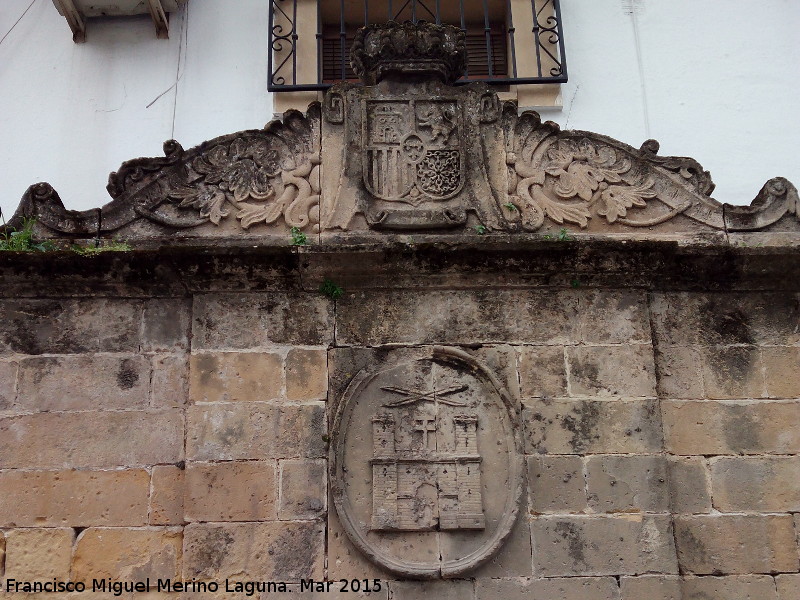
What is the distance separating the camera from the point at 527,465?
15.4 ft

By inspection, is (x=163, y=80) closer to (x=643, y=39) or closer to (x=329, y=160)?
(x=329, y=160)

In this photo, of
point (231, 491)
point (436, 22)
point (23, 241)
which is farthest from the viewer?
point (436, 22)

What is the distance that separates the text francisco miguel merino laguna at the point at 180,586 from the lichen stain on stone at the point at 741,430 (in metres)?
2.01

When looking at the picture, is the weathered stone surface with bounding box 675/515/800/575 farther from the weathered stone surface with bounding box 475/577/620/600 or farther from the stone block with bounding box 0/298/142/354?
the stone block with bounding box 0/298/142/354

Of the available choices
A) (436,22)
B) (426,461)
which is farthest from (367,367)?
(436,22)

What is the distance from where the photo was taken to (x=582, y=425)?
4.79 meters

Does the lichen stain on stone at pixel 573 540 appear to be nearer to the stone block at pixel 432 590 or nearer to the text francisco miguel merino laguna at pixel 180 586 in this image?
the stone block at pixel 432 590

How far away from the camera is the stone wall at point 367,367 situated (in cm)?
460

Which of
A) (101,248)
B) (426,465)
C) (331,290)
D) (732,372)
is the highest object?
(101,248)

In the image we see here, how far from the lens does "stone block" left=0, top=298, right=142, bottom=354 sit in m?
5.00

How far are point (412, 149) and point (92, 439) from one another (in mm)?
2344

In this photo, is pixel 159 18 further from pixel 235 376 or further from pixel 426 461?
pixel 426 461

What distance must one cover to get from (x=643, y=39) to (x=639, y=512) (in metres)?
3.60

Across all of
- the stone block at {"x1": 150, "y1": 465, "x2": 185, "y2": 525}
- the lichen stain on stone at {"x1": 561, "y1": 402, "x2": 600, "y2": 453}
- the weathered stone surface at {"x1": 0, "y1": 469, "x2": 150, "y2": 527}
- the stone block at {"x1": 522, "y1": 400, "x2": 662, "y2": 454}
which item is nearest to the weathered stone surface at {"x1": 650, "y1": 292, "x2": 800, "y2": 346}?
the stone block at {"x1": 522, "y1": 400, "x2": 662, "y2": 454}
